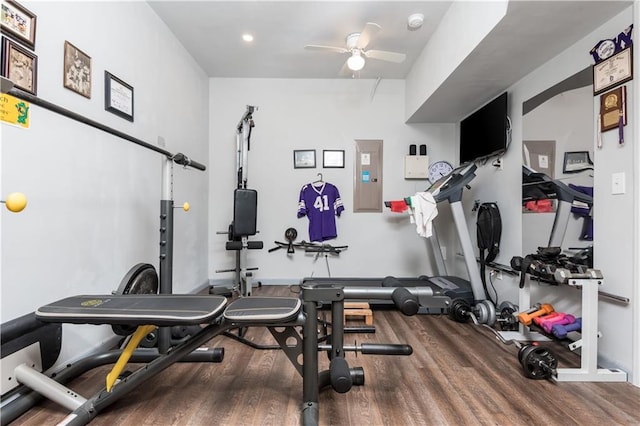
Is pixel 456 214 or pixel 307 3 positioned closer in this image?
pixel 307 3

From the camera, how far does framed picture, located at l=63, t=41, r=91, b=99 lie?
1.72 m

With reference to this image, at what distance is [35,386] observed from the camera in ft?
4.54

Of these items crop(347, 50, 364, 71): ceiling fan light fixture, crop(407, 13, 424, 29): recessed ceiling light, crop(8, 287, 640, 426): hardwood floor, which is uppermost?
crop(407, 13, 424, 29): recessed ceiling light

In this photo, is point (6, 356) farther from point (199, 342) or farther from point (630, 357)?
point (630, 357)

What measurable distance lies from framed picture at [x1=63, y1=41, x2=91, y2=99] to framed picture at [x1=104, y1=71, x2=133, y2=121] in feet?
0.48

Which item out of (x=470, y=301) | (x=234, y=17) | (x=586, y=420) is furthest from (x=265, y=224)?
(x=586, y=420)

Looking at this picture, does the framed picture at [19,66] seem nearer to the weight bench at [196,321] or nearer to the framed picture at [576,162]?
the weight bench at [196,321]

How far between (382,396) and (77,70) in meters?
2.75

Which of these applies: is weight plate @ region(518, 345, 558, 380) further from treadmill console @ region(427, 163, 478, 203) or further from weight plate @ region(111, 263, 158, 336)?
weight plate @ region(111, 263, 158, 336)

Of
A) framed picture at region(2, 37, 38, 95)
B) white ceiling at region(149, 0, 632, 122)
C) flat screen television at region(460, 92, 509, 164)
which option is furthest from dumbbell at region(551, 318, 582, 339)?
framed picture at region(2, 37, 38, 95)

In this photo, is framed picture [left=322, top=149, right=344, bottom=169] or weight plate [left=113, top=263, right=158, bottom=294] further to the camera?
framed picture [left=322, top=149, right=344, bottom=169]

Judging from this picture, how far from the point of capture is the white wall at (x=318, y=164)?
3990mm

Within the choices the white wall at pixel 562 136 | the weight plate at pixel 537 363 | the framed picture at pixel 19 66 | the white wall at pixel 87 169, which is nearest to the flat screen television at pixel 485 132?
the white wall at pixel 562 136

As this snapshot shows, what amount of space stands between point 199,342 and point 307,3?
9.17 feet
